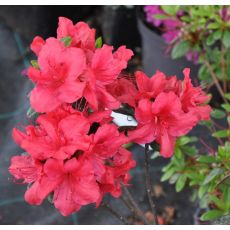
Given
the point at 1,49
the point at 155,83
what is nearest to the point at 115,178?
the point at 155,83

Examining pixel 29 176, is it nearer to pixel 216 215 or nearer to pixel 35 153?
pixel 35 153

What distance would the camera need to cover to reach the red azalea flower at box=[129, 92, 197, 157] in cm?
83

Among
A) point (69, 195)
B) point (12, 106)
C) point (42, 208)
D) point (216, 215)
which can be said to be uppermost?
point (69, 195)

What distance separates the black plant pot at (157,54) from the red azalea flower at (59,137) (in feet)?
4.55

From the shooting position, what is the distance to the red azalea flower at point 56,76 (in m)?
0.79

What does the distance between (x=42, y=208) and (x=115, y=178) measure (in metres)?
1.23

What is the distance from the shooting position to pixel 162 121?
0.87 m

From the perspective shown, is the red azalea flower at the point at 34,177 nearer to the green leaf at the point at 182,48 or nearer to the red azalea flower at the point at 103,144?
the red azalea flower at the point at 103,144

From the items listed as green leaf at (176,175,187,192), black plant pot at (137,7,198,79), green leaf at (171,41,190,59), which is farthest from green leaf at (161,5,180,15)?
green leaf at (176,175,187,192)

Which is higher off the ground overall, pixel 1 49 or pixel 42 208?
pixel 1 49

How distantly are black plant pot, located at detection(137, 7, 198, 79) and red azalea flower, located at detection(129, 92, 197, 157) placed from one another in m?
1.29

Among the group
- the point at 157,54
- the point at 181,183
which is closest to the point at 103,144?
the point at 181,183

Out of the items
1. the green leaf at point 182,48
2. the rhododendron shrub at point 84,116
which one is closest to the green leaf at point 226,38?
the green leaf at point 182,48

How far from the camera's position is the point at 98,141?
31.6 inches
